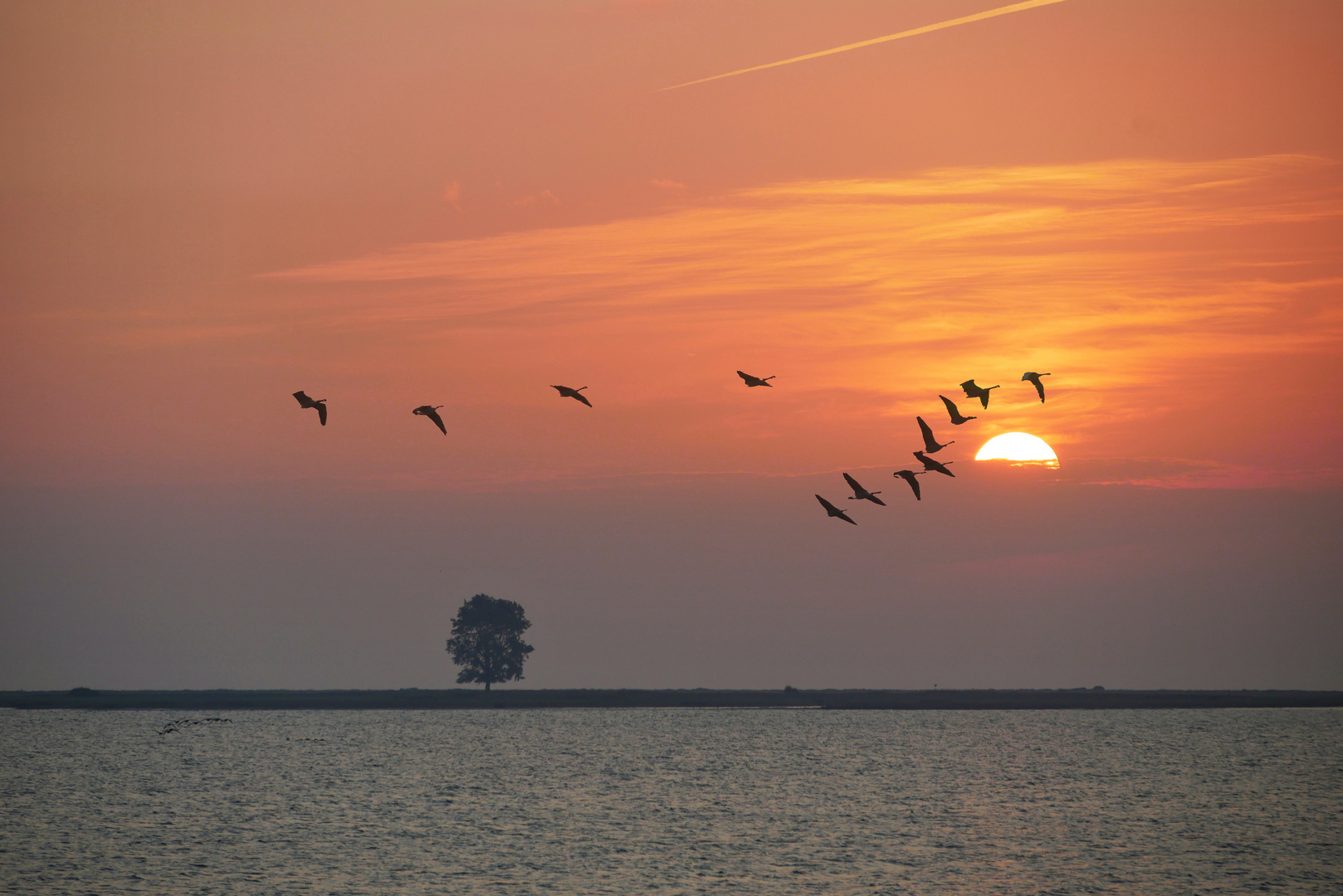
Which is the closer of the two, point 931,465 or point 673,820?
point 931,465

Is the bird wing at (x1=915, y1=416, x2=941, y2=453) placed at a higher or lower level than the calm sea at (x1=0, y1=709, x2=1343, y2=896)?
higher

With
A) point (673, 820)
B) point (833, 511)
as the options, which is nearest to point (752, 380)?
point (833, 511)

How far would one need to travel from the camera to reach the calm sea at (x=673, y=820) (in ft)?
191

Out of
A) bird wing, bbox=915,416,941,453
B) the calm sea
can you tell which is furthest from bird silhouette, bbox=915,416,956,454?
the calm sea

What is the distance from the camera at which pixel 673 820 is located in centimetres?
7775

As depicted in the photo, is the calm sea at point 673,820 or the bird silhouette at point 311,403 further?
the calm sea at point 673,820

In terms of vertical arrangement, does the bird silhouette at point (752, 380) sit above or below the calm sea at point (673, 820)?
above

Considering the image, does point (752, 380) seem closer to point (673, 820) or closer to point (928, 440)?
point (928, 440)

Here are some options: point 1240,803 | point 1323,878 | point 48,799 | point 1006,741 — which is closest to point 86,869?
point 48,799

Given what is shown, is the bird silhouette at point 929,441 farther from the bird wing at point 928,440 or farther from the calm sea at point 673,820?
the calm sea at point 673,820

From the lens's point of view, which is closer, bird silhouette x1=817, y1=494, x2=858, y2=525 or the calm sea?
bird silhouette x1=817, y1=494, x2=858, y2=525

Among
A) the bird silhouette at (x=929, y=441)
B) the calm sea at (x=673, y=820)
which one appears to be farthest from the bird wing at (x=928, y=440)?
the calm sea at (x=673, y=820)

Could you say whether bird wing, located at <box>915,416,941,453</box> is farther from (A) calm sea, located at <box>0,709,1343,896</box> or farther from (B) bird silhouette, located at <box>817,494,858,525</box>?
(A) calm sea, located at <box>0,709,1343,896</box>

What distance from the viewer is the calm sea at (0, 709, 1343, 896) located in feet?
191
